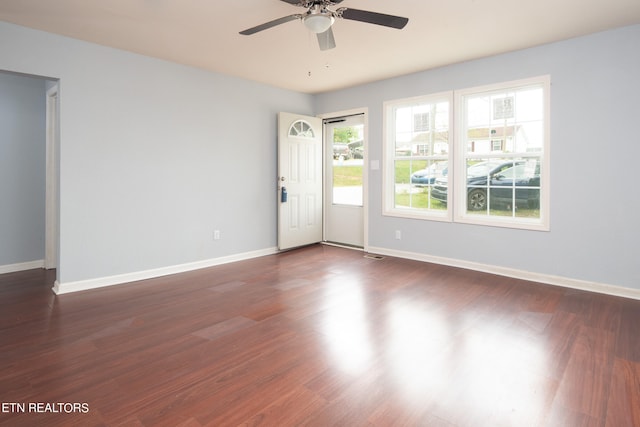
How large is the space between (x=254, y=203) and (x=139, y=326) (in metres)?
2.82

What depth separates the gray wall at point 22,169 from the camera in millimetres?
4523

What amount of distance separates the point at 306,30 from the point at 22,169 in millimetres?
4035

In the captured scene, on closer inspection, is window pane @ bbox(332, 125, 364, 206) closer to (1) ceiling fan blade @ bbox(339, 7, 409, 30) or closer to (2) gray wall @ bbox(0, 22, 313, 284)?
(2) gray wall @ bbox(0, 22, 313, 284)

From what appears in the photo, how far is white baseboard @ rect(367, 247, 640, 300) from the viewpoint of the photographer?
3.61m

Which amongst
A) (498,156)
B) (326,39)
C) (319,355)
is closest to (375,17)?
(326,39)

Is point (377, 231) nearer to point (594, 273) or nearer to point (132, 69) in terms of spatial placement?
point (594, 273)

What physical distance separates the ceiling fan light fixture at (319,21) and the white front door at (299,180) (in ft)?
10.2

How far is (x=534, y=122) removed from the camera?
4.14m

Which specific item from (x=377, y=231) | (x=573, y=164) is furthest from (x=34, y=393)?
(x=573, y=164)

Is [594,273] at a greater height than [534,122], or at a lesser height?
lesser

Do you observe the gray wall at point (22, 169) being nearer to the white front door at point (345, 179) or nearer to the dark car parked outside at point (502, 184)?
the white front door at point (345, 179)

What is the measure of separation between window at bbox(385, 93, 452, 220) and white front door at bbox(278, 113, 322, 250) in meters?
1.35

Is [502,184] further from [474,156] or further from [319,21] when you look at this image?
[319,21]

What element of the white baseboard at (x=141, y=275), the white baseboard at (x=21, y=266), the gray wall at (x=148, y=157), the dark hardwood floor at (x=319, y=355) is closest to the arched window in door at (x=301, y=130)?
the gray wall at (x=148, y=157)
